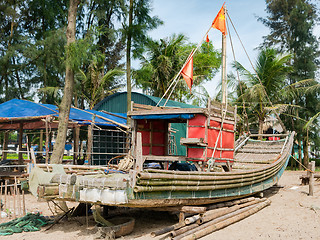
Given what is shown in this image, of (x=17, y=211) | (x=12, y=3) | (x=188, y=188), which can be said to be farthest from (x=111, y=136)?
(x=12, y=3)

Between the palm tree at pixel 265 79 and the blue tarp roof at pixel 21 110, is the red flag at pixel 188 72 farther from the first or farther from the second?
the palm tree at pixel 265 79

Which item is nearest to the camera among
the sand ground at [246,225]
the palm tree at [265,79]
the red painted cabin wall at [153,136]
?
the sand ground at [246,225]

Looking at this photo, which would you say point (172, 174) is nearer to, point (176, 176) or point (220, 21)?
point (176, 176)

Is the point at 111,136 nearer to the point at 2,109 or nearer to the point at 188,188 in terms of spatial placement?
the point at 2,109

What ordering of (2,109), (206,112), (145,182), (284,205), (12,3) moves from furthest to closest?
(12,3)
(2,109)
(284,205)
(206,112)
(145,182)

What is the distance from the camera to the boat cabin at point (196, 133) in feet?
27.0

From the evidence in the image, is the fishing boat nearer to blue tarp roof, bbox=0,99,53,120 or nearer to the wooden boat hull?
the wooden boat hull

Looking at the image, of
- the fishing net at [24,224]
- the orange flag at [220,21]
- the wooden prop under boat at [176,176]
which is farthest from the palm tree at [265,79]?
the fishing net at [24,224]

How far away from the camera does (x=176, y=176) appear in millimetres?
6441

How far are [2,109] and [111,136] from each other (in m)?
4.92

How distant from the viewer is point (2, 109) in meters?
13.7

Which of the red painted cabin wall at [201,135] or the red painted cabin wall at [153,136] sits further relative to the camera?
the red painted cabin wall at [153,136]

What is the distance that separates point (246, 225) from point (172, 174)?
2608 mm

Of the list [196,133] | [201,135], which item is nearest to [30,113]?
[196,133]
